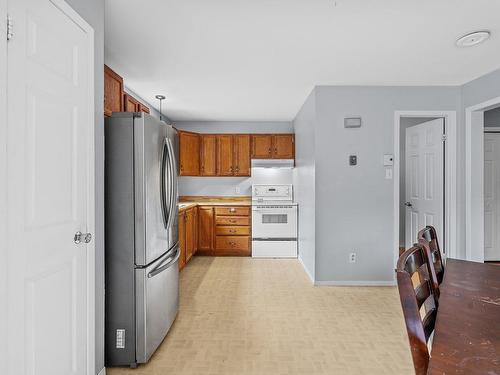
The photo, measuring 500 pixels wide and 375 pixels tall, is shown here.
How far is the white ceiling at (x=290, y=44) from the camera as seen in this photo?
2.01 m

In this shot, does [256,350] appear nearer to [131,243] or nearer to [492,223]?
[131,243]

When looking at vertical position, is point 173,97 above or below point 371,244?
above

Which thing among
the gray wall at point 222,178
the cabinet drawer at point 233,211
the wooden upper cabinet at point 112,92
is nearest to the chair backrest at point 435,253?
Answer: the wooden upper cabinet at point 112,92

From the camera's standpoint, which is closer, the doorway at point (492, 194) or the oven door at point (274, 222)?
the doorway at point (492, 194)

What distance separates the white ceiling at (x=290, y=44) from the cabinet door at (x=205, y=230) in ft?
6.51

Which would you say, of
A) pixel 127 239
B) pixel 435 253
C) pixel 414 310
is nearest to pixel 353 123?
pixel 435 253

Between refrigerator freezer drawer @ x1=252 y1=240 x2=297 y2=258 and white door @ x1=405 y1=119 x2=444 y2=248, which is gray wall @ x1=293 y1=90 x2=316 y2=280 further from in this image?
white door @ x1=405 y1=119 x2=444 y2=248

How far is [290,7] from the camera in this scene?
1987 millimetres

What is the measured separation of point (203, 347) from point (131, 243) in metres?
0.95

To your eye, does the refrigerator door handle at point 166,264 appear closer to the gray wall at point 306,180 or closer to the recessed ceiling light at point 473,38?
the gray wall at point 306,180

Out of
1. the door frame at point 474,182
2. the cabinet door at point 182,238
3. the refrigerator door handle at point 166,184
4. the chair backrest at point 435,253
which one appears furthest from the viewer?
Answer: the cabinet door at point 182,238
